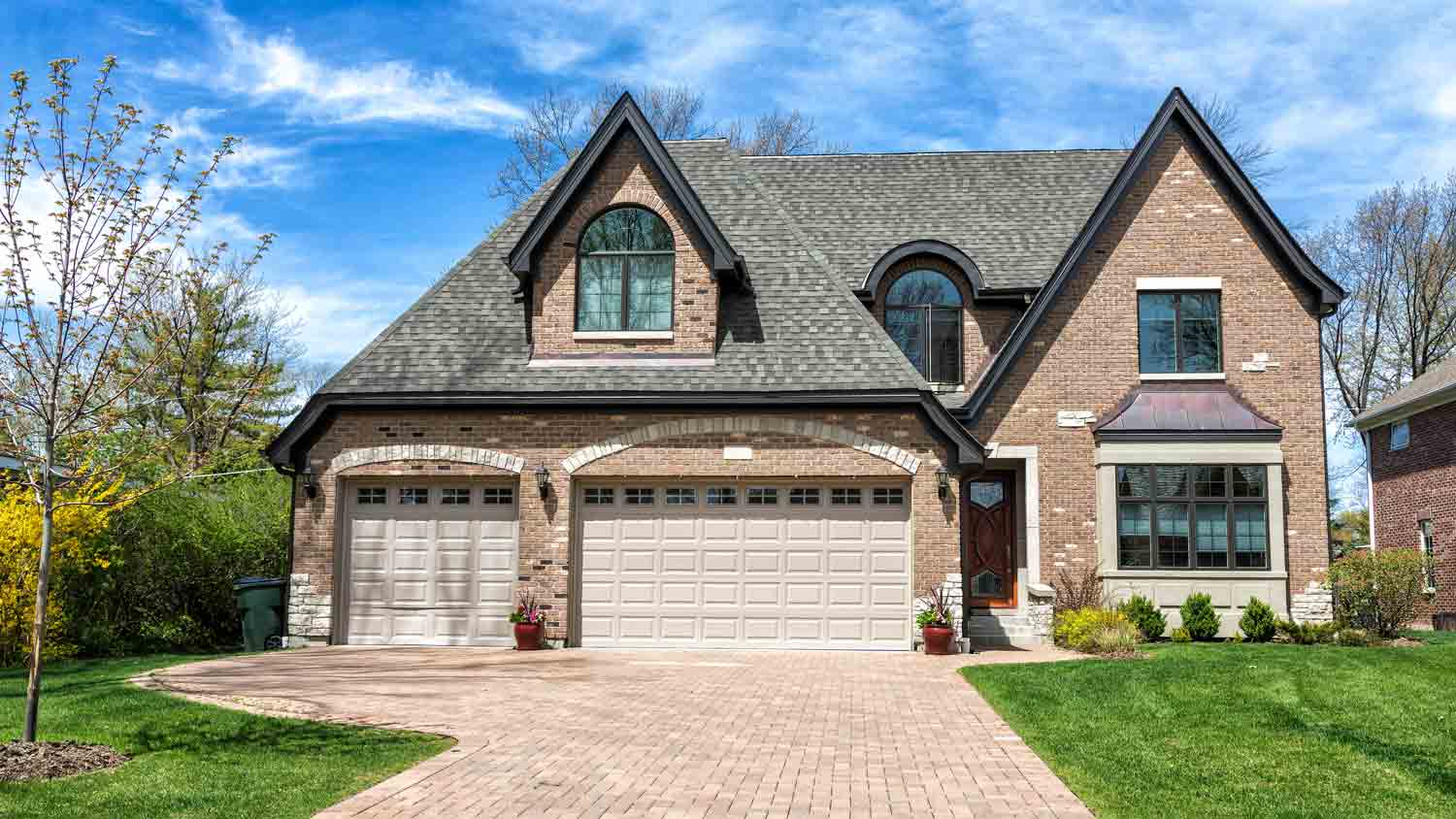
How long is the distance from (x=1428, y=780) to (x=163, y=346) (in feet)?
30.6

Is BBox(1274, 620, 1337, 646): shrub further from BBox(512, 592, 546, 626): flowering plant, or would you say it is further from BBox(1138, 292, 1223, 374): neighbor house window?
BBox(512, 592, 546, 626): flowering plant

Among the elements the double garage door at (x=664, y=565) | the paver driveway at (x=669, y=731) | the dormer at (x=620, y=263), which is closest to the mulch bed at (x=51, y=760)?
the paver driveway at (x=669, y=731)

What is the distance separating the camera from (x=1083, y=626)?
16.4 m

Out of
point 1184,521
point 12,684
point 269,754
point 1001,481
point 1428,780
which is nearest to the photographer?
point 1428,780

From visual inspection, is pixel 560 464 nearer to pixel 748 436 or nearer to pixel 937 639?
pixel 748 436

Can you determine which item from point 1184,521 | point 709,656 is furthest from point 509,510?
point 1184,521

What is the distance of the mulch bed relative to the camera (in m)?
7.86

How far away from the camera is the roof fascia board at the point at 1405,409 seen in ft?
88.0

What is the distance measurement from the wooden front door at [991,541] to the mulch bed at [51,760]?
14.2m

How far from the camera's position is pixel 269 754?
848 centimetres

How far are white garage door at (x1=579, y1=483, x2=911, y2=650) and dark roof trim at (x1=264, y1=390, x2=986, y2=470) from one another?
116 cm

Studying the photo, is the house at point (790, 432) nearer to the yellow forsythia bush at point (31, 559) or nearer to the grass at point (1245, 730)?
the yellow forsythia bush at point (31, 559)

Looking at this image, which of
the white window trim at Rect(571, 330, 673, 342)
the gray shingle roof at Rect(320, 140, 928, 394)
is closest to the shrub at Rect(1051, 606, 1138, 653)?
the gray shingle roof at Rect(320, 140, 928, 394)

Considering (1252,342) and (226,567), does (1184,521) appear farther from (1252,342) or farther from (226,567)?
(226,567)
